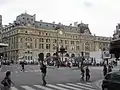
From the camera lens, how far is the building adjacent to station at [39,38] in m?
110

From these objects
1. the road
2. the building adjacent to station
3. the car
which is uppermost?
the building adjacent to station

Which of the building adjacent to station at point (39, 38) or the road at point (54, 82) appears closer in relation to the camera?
the road at point (54, 82)

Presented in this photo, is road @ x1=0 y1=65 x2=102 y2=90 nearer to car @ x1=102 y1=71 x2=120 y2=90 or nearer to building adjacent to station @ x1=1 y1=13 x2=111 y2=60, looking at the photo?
car @ x1=102 y1=71 x2=120 y2=90

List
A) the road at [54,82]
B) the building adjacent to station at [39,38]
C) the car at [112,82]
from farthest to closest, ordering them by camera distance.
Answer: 1. the building adjacent to station at [39,38]
2. the road at [54,82]
3. the car at [112,82]

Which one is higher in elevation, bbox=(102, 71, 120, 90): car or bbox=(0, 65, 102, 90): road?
bbox=(102, 71, 120, 90): car

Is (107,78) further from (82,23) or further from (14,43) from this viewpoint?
(82,23)

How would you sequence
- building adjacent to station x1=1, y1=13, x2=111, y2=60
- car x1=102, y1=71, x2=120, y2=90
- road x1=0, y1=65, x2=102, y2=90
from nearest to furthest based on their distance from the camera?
car x1=102, y1=71, x2=120, y2=90 → road x1=0, y1=65, x2=102, y2=90 → building adjacent to station x1=1, y1=13, x2=111, y2=60

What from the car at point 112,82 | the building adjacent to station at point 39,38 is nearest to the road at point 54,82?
the car at point 112,82

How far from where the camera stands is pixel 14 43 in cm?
11419

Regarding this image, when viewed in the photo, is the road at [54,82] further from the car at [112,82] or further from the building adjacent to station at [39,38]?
the building adjacent to station at [39,38]

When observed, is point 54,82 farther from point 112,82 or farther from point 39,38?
point 39,38

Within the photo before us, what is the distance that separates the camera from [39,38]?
381 ft

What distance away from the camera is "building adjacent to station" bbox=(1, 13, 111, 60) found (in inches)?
4340

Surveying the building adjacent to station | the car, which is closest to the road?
the car
